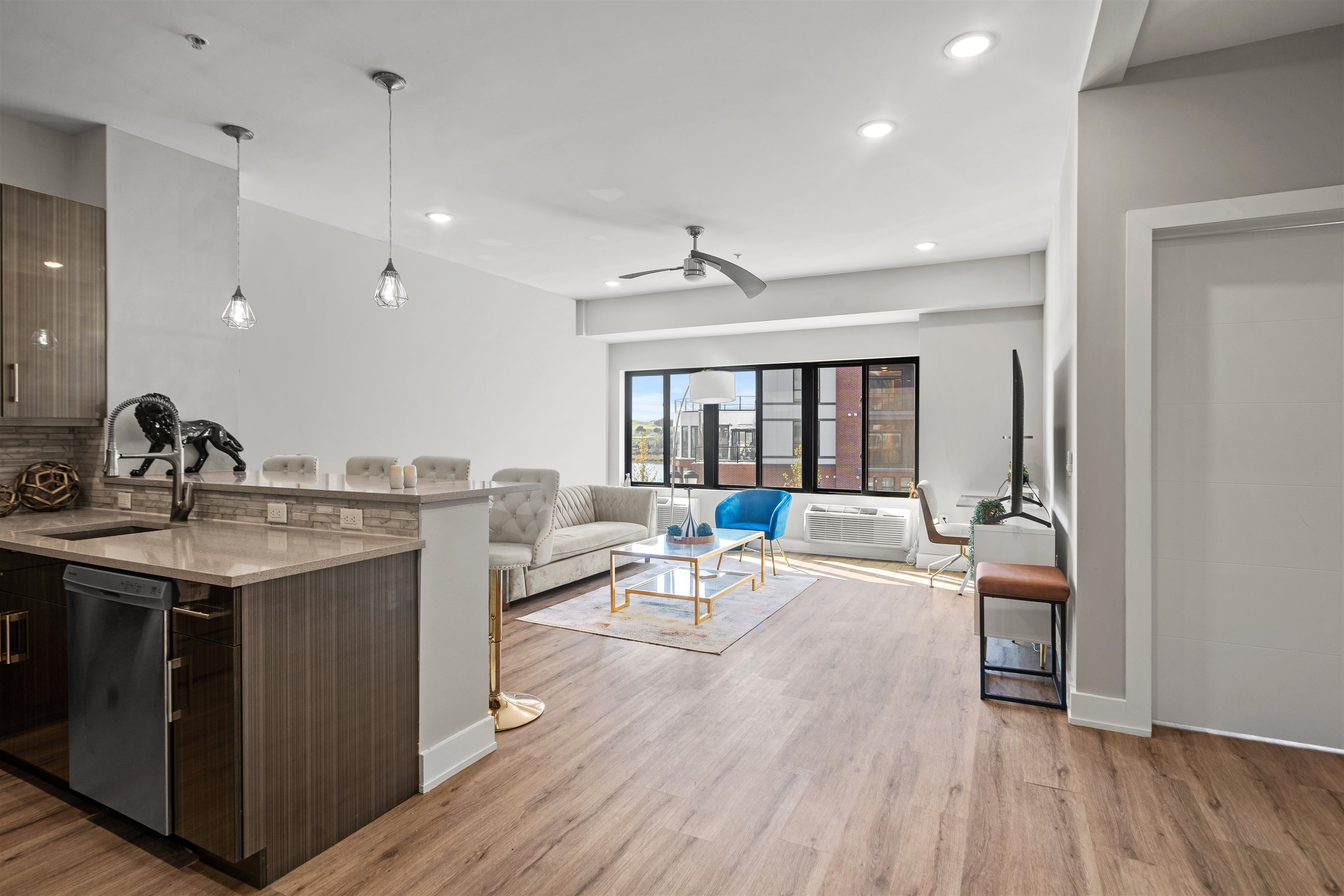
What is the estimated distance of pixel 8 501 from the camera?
120 inches

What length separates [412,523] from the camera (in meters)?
2.33

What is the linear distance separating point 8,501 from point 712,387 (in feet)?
16.2

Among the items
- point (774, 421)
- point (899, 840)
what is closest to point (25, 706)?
point (899, 840)

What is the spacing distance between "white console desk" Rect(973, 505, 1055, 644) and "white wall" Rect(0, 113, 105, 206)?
490cm

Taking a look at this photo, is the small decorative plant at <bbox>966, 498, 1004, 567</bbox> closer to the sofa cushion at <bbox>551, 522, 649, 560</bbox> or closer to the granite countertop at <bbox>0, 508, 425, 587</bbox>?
the sofa cushion at <bbox>551, 522, 649, 560</bbox>

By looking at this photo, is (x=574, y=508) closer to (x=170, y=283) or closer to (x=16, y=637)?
(x=170, y=283)

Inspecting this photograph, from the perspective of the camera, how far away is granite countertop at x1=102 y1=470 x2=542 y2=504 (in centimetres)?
236

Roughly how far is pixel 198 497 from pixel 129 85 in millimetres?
1841

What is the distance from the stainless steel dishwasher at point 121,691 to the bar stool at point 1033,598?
318 cm

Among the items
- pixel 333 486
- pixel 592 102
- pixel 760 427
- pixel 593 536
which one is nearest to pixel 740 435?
pixel 760 427

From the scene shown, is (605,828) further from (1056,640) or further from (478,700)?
(1056,640)

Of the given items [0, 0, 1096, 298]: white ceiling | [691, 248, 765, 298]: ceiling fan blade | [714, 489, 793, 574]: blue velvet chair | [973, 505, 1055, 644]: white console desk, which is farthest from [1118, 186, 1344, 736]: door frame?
[714, 489, 793, 574]: blue velvet chair

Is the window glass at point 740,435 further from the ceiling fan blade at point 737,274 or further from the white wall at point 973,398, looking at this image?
the ceiling fan blade at point 737,274

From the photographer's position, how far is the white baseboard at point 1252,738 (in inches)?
104
